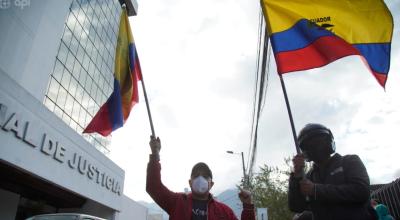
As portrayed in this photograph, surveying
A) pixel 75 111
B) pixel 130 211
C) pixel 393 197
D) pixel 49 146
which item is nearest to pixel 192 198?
pixel 393 197

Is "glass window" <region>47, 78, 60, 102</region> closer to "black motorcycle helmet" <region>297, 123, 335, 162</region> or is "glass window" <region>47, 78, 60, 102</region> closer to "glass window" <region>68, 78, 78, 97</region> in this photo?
"glass window" <region>68, 78, 78, 97</region>

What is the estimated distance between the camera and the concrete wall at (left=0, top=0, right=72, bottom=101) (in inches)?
568

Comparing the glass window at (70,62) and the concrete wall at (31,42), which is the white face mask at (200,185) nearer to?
the concrete wall at (31,42)

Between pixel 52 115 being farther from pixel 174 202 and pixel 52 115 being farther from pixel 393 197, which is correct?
pixel 393 197

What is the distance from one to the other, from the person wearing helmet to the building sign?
9512mm

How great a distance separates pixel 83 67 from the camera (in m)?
22.7

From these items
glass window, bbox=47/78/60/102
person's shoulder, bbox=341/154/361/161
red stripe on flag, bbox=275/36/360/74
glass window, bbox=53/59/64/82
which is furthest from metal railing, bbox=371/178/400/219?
glass window, bbox=53/59/64/82

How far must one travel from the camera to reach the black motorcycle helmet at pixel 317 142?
319 centimetres

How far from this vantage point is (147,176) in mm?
3496

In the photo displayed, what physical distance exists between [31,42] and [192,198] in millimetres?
14851

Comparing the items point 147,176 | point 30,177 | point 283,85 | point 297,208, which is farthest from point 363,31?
point 30,177

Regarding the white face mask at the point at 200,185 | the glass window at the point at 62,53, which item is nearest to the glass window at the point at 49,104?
the glass window at the point at 62,53

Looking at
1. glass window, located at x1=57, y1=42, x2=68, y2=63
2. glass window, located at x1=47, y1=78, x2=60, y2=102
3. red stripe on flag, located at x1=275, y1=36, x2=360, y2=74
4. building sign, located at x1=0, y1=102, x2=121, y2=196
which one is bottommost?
red stripe on flag, located at x1=275, y1=36, x2=360, y2=74

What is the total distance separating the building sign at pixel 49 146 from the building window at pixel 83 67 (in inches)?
172
